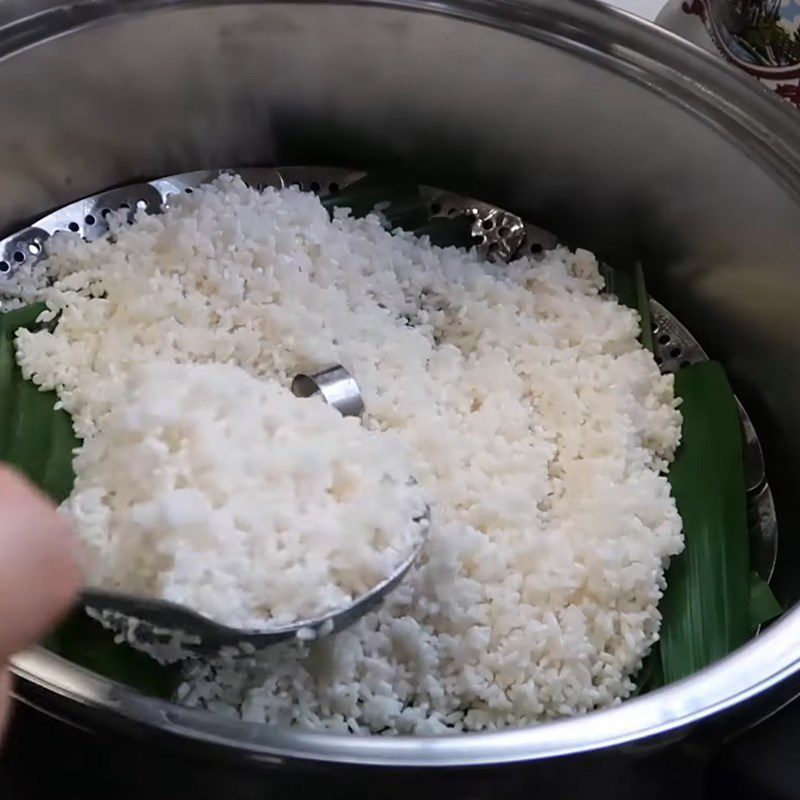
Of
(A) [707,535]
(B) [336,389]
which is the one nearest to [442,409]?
(B) [336,389]

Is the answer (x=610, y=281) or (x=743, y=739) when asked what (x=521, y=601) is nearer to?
(x=743, y=739)

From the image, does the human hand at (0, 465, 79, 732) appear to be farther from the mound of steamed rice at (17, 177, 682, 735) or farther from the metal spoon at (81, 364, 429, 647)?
the mound of steamed rice at (17, 177, 682, 735)

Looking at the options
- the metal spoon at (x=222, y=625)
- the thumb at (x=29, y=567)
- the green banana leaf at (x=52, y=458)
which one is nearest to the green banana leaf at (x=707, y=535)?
the metal spoon at (x=222, y=625)

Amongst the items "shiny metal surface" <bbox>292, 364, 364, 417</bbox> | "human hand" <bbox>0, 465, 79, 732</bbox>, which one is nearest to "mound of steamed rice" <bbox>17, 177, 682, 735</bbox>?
"shiny metal surface" <bbox>292, 364, 364, 417</bbox>

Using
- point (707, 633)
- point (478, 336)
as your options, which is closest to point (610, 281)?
point (478, 336)

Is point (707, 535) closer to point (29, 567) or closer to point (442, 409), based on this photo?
point (442, 409)

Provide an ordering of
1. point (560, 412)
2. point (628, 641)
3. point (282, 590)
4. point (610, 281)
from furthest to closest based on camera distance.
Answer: point (610, 281)
point (560, 412)
point (628, 641)
point (282, 590)
